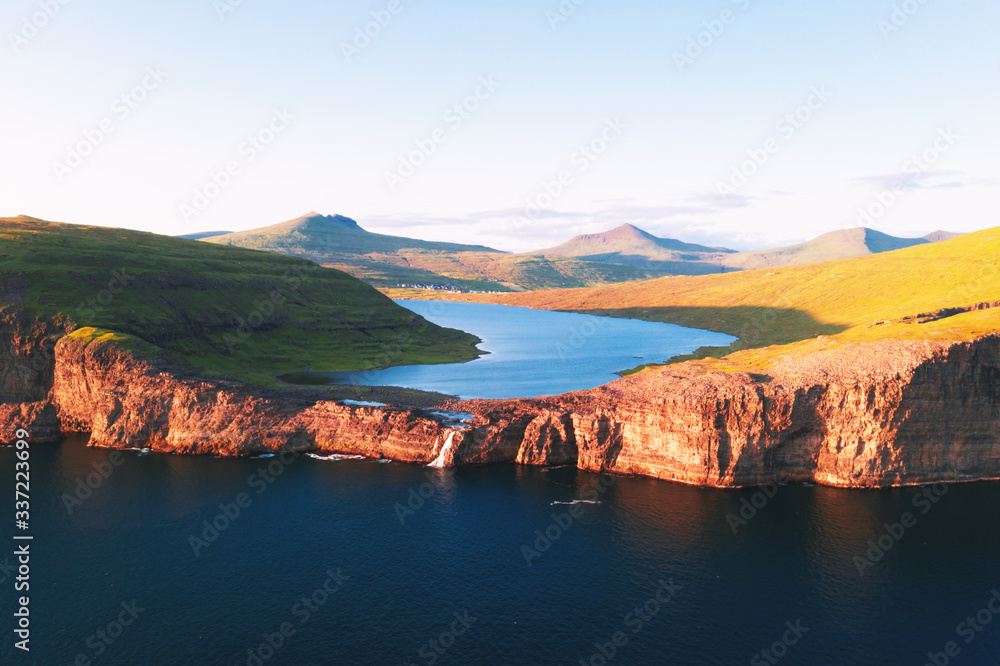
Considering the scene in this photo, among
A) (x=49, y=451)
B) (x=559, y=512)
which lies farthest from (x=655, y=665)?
(x=49, y=451)

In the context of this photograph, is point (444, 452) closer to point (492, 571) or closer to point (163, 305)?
point (492, 571)

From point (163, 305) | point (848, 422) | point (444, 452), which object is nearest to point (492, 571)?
point (444, 452)

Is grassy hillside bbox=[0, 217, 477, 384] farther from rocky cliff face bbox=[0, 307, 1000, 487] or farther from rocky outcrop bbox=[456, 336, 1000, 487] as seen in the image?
rocky outcrop bbox=[456, 336, 1000, 487]

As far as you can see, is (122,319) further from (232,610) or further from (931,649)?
(931,649)

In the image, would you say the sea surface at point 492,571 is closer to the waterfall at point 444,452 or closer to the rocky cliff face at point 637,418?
the rocky cliff face at point 637,418

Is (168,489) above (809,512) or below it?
below

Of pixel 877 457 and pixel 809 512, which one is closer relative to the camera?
pixel 809 512
